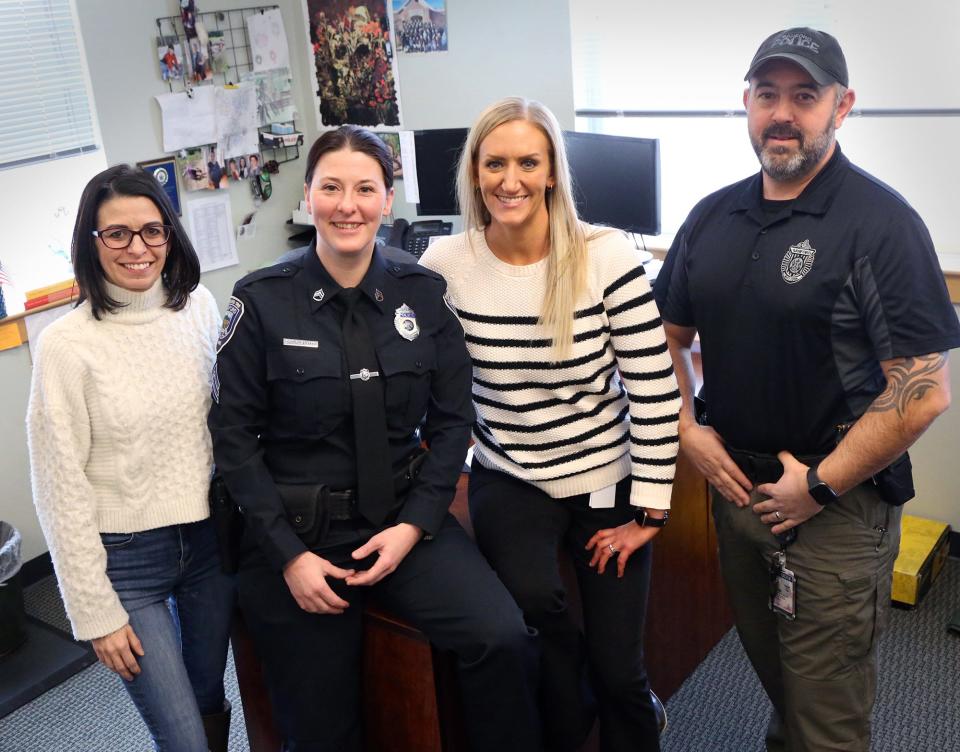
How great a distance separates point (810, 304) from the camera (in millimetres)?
1765

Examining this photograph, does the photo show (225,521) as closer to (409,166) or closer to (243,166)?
(409,166)

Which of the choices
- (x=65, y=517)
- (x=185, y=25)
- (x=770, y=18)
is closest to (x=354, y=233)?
(x=65, y=517)

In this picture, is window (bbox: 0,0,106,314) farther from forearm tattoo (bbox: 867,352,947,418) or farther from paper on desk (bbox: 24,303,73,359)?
forearm tattoo (bbox: 867,352,947,418)

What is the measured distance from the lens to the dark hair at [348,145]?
1.83 metres

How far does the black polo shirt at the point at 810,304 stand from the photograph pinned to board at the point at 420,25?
2194mm

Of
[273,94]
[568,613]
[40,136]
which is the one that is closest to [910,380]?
[568,613]

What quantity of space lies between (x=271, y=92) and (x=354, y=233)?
2.60 metres

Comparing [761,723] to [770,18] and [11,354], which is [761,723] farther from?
[11,354]

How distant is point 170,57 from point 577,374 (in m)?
2.54

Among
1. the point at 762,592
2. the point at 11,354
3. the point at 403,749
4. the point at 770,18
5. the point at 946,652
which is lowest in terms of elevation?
the point at 946,652

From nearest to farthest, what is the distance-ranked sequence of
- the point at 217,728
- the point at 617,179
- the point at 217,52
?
the point at 217,728 < the point at 617,179 < the point at 217,52

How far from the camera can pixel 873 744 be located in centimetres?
240

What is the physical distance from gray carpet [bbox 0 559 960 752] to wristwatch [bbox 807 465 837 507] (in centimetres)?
91

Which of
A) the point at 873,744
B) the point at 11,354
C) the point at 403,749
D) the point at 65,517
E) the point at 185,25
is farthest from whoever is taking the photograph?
the point at 185,25
